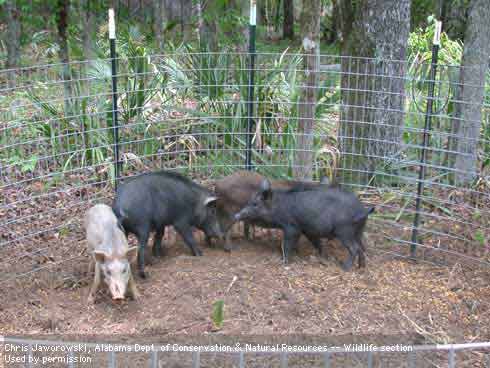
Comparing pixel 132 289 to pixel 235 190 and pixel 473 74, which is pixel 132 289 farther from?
pixel 473 74

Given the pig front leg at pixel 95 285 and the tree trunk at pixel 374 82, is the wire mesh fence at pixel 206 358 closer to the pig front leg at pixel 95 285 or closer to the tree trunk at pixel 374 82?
the pig front leg at pixel 95 285

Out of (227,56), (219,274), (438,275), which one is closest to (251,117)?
(227,56)

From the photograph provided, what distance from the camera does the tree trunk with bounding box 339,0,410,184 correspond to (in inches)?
283

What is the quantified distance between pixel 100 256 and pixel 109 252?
0.29 ft

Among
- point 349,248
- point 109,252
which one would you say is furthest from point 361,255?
point 109,252

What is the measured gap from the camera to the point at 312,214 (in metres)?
6.13

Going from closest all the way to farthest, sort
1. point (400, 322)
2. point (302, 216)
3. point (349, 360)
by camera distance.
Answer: point (349, 360)
point (400, 322)
point (302, 216)

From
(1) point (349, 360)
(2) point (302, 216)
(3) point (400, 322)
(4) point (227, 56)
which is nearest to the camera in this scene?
(1) point (349, 360)

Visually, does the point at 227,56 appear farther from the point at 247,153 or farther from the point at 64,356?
the point at 64,356

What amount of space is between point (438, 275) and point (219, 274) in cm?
216

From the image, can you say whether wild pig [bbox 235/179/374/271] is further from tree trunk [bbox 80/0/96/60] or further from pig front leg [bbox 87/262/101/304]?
tree trunk [bbox 80/0/96/60]

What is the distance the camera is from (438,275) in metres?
6.13

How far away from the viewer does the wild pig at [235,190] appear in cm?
652

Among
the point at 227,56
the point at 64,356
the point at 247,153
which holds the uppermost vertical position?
the point at 227,56
